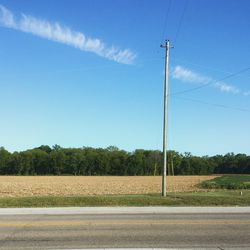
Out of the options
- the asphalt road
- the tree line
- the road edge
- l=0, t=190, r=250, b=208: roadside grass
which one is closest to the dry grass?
l=0, t=190, r=250, b=208: roadside grass

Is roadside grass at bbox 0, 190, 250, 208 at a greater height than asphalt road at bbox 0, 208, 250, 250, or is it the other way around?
roadside grass at bbox 0, 190, 250, 208

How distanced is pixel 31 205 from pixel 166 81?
9.78 meters

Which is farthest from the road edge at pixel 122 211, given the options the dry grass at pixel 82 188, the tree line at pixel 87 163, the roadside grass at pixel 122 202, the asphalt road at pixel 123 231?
the tree line at pixel 87 163

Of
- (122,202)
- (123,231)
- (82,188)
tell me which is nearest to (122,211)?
(122,202)

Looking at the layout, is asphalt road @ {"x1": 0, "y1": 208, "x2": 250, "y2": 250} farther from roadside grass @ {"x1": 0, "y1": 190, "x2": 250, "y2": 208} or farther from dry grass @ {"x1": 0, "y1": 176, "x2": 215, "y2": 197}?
dry grass @ {"x1": 0, "y1": 176, "x2": 215, "y2": 197}

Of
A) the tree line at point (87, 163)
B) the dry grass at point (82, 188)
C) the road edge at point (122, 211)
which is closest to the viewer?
the road edge at point (122, 211)

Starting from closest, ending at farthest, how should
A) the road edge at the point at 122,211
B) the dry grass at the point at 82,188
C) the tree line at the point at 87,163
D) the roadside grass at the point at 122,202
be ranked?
the road edge at the point at 122,211
the roadside grass at the point at 122,202
the dry grass at the point at 82,188
the tree line at the point at 87,163

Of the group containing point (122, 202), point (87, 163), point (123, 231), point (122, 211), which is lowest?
point (123, 231)

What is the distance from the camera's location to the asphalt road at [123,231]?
8.48 metres

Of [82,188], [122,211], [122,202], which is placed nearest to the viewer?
[122,211]

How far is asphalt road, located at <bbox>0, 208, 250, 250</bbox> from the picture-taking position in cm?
848

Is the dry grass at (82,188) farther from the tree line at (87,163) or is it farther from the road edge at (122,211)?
the tree line at (87,163)

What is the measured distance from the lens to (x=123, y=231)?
10133 millimetres

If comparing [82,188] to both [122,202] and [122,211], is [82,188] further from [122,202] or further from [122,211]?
[122,211]
